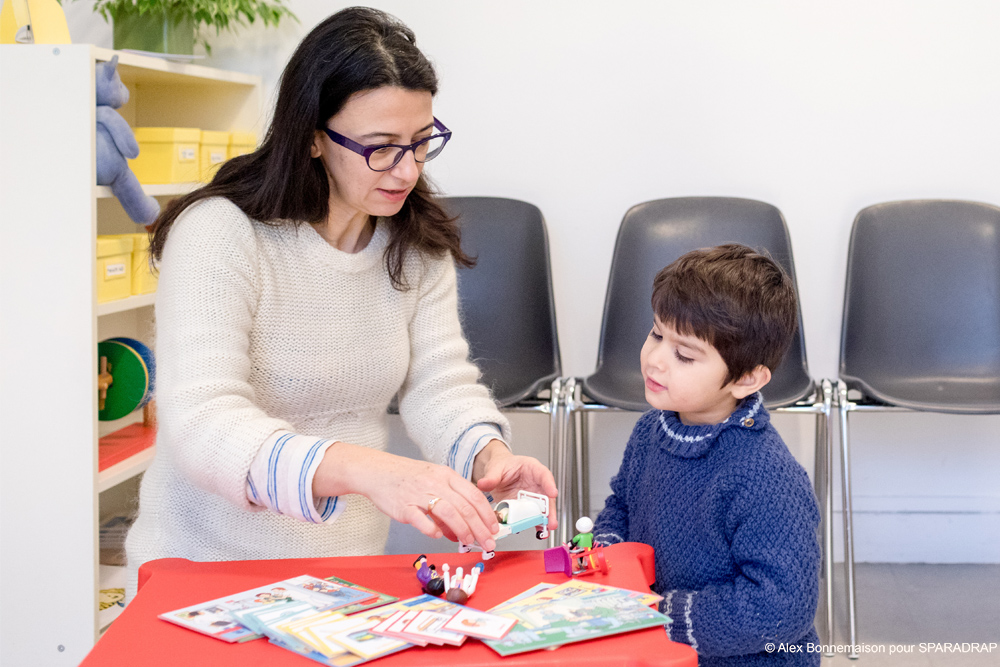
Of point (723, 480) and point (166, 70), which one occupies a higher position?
point (166, 70)

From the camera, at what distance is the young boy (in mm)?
1150

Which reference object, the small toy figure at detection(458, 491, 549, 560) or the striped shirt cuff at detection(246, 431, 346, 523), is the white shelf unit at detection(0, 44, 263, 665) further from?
the small toy figure at detection(458, 491, 549, 560)

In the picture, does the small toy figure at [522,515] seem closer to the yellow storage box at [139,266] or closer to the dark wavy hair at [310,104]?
the dark wavy hair at [310,104]

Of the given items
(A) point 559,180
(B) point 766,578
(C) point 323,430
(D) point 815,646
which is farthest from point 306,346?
(A) point 559,180

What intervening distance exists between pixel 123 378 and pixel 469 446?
1159mm

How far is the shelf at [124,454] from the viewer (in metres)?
2.05

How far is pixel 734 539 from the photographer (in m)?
1.18

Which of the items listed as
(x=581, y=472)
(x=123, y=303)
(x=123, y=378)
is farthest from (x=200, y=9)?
(x=581, y=472)

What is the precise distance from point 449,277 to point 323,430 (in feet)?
Result: 1.10

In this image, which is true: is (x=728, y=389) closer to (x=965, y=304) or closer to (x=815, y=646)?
(x=815, y=646)

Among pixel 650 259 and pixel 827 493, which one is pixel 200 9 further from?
pixel 827 493

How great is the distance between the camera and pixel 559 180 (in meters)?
2.76

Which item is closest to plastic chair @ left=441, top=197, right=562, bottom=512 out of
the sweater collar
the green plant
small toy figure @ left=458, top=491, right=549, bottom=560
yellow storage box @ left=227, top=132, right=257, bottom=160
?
yellow storage box @ left=227, top=132, right=257, bottom=160

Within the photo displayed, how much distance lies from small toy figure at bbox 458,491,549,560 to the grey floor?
1.32m
